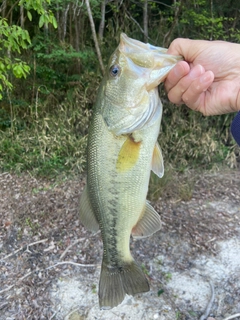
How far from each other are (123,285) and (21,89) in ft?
15.2

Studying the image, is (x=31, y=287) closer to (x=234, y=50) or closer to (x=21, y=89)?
(x=234, y=50)

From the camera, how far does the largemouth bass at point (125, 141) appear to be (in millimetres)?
1721

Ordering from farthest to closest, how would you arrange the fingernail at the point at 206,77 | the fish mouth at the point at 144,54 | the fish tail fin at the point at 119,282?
the fish tail fin at the point at 119,282 → the fingernail at the point at 206,77 → the fish mouth at the point at 144,54

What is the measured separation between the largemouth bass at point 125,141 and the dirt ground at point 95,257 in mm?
1758

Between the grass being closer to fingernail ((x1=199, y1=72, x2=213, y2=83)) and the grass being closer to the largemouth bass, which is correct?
the largemouth bass

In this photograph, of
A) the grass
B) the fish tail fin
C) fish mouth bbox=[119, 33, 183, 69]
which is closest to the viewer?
fish mouth bbox=[119, 33, 183, 69]

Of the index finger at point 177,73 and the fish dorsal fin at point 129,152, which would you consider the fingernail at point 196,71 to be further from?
the fish dorsal fin at point 129,152

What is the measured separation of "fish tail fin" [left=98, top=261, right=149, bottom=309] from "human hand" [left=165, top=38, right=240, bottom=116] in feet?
3.50

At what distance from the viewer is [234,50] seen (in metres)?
2.07

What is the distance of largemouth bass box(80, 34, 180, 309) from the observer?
1.72 meters

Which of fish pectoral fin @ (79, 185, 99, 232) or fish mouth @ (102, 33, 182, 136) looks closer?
fish mouth @ (102, 33, 182, 136)

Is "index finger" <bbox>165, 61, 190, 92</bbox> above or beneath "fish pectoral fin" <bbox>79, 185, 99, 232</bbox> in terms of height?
above

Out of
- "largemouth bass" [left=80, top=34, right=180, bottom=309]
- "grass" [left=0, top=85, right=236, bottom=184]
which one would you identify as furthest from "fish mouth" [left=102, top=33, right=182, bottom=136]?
"grass" [left=0, top=85, right=236, bottom=184]

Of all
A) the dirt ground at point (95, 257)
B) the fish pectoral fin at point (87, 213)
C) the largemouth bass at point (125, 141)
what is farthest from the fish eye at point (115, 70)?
the dirt ground at point (95, 257)
